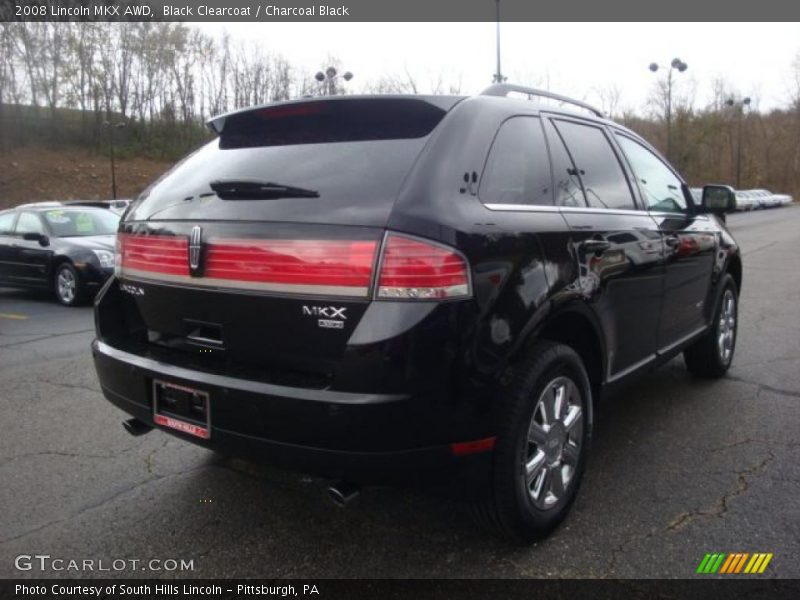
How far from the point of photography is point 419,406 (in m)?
2.27

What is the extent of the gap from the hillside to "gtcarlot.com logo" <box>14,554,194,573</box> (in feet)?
122

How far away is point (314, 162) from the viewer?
2623mm

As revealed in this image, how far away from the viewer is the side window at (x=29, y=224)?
10.3m

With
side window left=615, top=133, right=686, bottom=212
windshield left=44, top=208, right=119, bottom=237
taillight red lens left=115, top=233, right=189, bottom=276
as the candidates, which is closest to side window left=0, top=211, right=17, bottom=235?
windshield left=44, top=208, right=119, bottom=237

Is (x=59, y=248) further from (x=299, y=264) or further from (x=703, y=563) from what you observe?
(x=703, y=563)

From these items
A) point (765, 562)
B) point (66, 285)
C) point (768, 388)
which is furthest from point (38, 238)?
point (765, 562)

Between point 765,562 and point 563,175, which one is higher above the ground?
point 563,175

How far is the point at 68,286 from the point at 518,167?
27.5ft

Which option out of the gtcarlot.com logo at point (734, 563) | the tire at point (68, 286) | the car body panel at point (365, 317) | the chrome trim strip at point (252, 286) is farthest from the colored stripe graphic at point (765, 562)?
the tire at point (68, 286)

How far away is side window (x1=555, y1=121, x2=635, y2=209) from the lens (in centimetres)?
334

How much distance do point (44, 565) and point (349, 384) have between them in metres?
1.45

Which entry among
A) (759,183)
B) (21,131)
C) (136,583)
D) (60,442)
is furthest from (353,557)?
(759,183)

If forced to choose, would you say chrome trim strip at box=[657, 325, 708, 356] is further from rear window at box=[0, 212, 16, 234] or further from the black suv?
rear window at box=[0, 212, 16, 234]

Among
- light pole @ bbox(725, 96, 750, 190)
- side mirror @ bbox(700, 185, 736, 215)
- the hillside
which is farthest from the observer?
light pole @ bbox(725, 96, 750, 190)
